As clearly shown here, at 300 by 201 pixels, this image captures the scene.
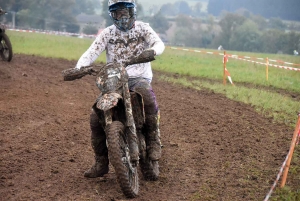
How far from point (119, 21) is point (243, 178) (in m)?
2.51

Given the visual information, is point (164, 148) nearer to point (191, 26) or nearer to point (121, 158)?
point (121, 158)

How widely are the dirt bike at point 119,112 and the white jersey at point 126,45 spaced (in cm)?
48

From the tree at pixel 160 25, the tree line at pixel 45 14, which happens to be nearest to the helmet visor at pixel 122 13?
the tree line at pixel 45 14

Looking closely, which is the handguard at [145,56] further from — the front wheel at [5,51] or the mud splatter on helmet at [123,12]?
the front wheel at [5,51]

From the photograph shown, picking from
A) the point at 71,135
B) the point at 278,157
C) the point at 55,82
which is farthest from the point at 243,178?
the point at 55,82

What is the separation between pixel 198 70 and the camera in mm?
21938

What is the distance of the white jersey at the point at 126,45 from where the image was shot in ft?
22.3

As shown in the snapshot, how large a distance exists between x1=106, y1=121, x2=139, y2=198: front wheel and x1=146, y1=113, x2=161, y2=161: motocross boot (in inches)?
27.2

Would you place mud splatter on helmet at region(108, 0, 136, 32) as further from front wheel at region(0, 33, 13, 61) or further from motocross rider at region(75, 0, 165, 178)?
front wheel at region(0, 33, 13, 61)

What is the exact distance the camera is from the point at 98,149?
21.4ft

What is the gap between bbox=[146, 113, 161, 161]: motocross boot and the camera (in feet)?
22.0

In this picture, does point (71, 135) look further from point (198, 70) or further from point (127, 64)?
point (198, 70)

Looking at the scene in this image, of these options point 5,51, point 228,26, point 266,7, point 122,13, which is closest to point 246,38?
point 228,26

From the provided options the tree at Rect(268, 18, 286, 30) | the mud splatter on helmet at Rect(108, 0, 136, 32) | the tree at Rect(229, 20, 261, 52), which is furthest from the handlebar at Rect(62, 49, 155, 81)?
the tree at Rect(268, 18, 286, 30)
